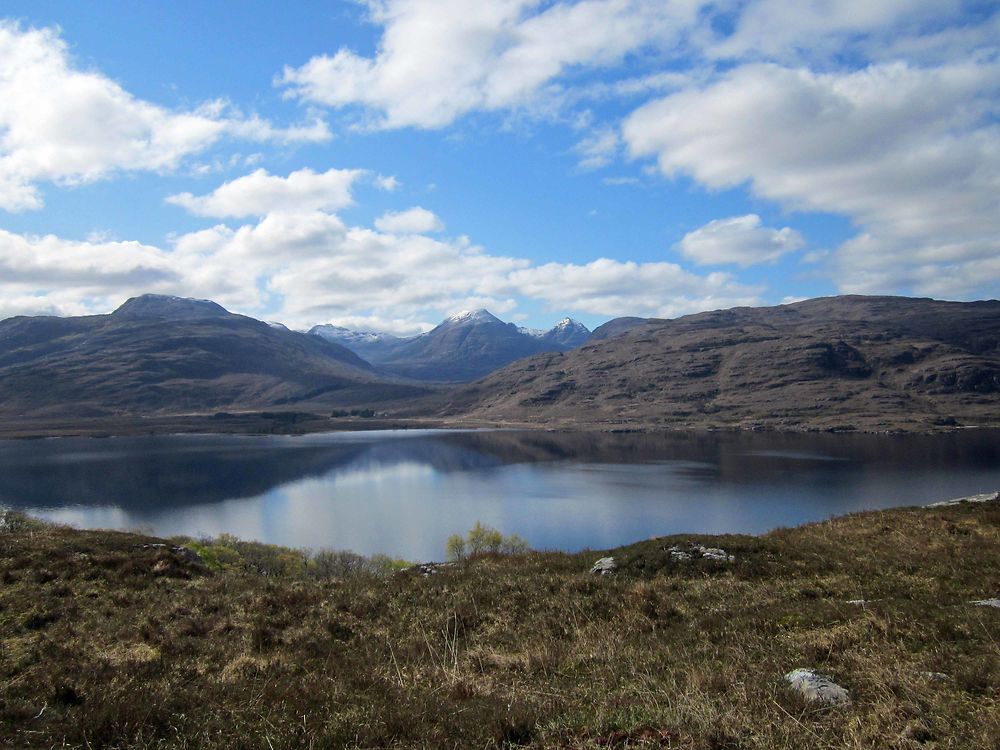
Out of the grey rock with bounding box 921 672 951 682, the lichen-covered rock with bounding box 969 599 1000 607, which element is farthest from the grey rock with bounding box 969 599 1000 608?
the grey rock with bounding box 921 672 951 682

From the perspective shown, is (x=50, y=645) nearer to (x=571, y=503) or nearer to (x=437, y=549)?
(x=437, y=549)

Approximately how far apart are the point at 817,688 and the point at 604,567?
1069 centimetres

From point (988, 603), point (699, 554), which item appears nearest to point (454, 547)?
point (699, 554)

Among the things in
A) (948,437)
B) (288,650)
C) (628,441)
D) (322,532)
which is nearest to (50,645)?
(288,650)

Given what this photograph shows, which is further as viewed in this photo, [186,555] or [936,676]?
[186,555]

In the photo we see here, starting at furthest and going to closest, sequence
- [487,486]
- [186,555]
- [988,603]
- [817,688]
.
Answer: [487,486], [186,555], [988,603], [817,688]

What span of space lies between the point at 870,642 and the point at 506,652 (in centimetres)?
564

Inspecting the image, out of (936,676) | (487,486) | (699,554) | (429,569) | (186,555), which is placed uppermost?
(936,676)

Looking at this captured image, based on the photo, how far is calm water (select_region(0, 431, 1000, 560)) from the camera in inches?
2862

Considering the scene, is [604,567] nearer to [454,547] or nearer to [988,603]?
[988,603]

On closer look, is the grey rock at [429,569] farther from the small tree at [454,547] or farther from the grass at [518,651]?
the small tree at [454,547]

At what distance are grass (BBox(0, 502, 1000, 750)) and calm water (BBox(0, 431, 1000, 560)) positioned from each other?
4632 centimetres

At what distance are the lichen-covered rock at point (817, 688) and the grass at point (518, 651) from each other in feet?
0.58

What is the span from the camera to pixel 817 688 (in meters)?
7.21
